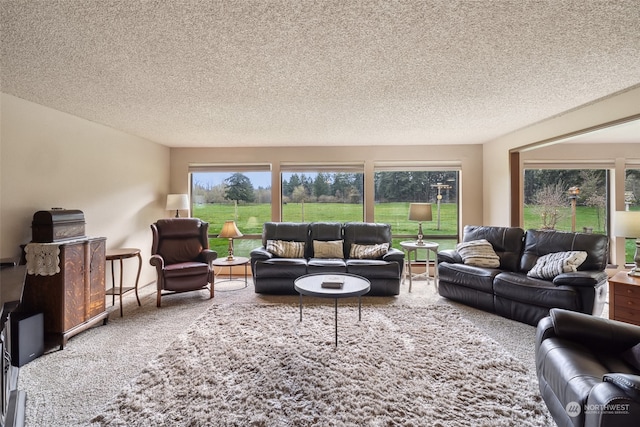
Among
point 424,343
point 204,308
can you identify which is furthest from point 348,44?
A: point 204,308

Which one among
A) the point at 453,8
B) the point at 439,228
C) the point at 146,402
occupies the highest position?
the point at 453,8

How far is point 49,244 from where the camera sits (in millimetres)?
2559

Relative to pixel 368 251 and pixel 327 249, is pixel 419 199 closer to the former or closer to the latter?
pixel 368 251

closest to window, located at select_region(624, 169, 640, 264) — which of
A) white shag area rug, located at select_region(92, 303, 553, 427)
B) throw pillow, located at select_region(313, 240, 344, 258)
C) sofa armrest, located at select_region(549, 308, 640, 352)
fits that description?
white shag area rug, located at select_region(92, 303, 553, 427)

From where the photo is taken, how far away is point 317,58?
2.06 metres

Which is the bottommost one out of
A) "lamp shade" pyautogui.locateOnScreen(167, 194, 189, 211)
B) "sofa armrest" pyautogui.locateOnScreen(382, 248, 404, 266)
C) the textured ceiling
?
"sofa armrest" pyautogui.locateOnScreen(382, 248, 404, 266)

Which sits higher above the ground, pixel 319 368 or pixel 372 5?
pixel 372 5

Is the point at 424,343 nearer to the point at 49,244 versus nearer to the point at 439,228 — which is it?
the point at 439,228

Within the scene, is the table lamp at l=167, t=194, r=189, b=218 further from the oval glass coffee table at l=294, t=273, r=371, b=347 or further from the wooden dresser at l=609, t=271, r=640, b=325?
the wooden dresser at l=609, t=271, r=640, b=325

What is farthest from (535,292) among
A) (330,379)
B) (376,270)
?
(330,379)

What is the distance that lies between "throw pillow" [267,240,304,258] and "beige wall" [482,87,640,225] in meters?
3.31

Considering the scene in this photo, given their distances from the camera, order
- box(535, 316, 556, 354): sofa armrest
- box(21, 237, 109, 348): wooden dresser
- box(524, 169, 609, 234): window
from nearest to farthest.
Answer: box(535, 316, 556, 354): sofa armrest < box(21, 237, 109, 348): wooden dresser < box(524, 169, 609, 234): window

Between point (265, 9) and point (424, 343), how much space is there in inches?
113

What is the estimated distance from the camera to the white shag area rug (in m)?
1.73
